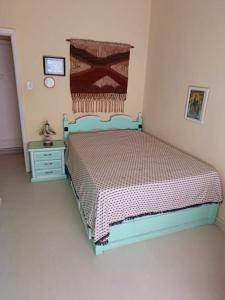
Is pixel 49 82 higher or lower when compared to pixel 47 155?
higher

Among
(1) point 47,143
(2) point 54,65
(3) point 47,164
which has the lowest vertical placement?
(3) point 47,164

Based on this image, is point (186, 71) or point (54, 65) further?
point (54, 65)

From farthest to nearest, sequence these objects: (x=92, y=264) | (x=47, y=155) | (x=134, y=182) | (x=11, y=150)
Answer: (x=11, y=150) → (x=47, y=155) → (x=134, y=182) → (x=92, y=264)

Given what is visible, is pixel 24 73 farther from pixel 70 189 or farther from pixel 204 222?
pixel 204 222

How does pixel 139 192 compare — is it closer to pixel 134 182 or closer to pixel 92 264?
pixel 134 182

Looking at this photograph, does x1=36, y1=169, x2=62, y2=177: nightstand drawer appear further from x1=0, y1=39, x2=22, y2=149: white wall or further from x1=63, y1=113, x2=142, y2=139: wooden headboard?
x1=0, y1=39, x2=22, y2=149: white wall

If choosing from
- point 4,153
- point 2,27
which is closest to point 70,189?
point 4,153

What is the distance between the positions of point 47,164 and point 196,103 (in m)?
2.10

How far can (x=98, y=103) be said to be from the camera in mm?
3424

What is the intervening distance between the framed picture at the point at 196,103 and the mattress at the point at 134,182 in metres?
0.45

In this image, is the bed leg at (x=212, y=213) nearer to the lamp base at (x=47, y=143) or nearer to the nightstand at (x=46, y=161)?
the nightstand at (x=46, y=161)

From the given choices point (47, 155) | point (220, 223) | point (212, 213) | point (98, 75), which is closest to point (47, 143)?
point (47, 155)

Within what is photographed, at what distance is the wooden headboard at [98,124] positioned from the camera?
332cm

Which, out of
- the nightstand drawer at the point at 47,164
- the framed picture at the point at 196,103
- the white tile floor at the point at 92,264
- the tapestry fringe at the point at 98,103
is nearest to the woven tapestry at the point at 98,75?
the tapestry fringe at the point at 98,103
